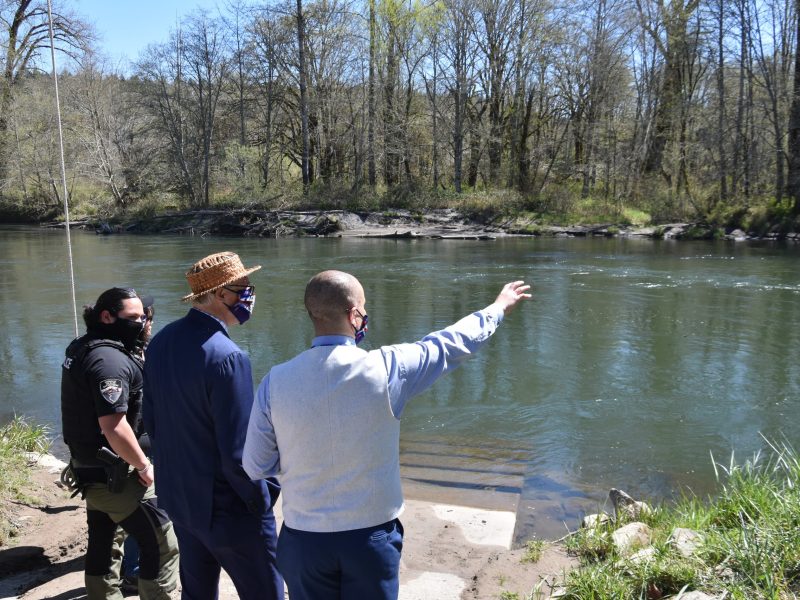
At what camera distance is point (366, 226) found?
3512cm

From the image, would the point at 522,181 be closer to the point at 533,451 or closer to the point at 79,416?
the point at 533,451

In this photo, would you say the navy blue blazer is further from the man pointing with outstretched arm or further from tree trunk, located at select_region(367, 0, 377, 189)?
tree trunk, located at select_region(367, 0, 377, 189)

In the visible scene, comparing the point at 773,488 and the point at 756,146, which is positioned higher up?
the point at 756,146

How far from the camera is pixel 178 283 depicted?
1809cm

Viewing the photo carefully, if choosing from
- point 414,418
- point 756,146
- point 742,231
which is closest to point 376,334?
point 414,418

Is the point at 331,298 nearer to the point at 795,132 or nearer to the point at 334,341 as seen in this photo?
the point at 334,341

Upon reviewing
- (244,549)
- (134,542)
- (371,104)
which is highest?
(371,104)

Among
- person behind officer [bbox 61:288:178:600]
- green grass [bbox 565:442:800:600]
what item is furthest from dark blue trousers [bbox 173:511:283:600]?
green grass [bbox 565:442:800:600]

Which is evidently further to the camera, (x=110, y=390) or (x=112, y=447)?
(x=112, y=447)

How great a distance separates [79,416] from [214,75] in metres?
40.9

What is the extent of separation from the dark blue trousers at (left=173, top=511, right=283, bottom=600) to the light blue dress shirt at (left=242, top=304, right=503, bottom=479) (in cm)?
44

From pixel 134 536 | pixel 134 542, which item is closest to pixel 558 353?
pixel 134 542

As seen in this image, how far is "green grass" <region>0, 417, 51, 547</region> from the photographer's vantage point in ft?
15.6

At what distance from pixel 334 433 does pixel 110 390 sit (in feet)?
4.62
